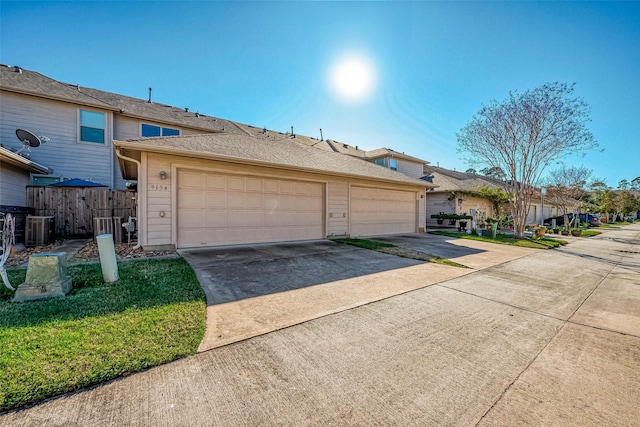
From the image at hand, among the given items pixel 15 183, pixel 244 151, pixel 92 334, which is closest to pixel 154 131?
pixel 15 183

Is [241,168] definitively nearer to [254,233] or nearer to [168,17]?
[254,233]

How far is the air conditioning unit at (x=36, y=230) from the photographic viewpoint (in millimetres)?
7324

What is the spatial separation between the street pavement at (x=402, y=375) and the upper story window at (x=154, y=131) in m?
12.7

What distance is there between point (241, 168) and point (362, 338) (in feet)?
22.0

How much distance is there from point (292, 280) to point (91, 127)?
12.5 metres

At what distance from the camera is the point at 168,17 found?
8148 millimetres

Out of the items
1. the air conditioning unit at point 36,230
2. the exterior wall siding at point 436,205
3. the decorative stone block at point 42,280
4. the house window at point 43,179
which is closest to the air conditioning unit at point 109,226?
the air conditioning unit at point 36,230

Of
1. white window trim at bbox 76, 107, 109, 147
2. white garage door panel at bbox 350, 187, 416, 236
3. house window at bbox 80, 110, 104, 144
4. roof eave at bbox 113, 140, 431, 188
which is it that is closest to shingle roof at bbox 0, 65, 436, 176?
white window trim at bbox 76, 107, 109, 147

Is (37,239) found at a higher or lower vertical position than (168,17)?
lower

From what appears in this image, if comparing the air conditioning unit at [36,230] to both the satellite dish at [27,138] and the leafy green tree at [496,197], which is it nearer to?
the satellite dish at [27,138]

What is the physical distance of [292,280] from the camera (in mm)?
4871

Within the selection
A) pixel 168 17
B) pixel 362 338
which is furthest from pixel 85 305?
pixel 168 17

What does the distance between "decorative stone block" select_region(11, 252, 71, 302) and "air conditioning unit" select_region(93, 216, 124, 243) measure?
16.0ft

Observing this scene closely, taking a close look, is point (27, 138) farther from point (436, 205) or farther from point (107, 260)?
point (436, 205)
